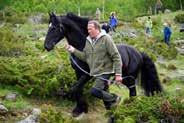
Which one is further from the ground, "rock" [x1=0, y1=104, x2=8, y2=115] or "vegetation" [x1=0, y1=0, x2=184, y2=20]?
"rock" [x1=0, y1=104, x2=8, y2=115]

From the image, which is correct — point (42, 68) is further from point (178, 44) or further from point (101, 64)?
point (178, 44)

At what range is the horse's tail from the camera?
10555 millimetres

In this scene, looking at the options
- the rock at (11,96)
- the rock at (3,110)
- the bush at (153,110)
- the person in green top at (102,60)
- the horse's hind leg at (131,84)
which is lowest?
the rock at (11,96)

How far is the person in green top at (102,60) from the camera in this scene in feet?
28.4

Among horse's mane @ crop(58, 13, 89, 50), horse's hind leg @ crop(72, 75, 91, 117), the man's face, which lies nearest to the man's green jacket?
the man's face

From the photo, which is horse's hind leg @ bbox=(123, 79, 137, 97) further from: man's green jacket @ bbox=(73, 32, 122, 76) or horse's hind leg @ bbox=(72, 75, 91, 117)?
man's green jacket @ bbox=(73, 32, 122, 76)

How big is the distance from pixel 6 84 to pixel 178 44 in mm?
17328

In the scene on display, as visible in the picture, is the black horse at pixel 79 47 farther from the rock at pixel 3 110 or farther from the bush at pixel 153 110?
the bush at pixel 153 110

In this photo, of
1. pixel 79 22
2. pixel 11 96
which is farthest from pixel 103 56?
pixel 11 96

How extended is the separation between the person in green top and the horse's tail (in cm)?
182

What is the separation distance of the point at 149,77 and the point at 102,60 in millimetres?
2147

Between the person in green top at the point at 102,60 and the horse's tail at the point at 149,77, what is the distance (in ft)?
5.96

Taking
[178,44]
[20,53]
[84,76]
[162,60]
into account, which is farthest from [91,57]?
[178,44]

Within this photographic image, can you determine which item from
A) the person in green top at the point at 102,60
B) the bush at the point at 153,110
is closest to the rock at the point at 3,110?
the person in green top at the point at 102,60
